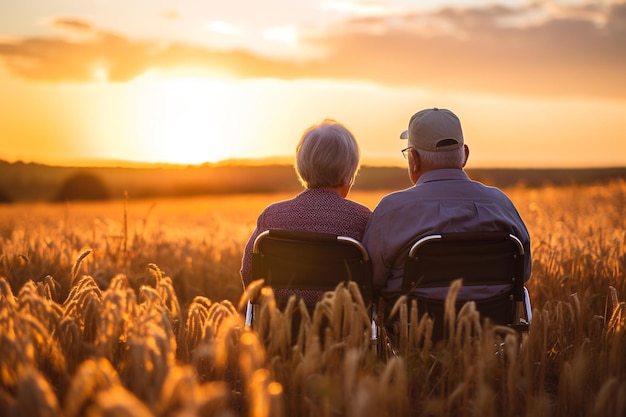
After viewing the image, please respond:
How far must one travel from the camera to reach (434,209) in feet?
12.2

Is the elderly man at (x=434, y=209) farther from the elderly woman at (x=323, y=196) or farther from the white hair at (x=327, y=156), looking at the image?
the white hair at (x=327, y=156)

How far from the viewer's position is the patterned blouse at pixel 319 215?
3.84 m

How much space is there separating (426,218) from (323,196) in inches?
24.2

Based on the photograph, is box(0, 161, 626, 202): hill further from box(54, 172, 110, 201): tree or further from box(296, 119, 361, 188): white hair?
box(296, 119, 361, 188): white hair

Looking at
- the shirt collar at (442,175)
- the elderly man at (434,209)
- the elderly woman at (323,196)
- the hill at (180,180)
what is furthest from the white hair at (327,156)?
the hill at (180,180)

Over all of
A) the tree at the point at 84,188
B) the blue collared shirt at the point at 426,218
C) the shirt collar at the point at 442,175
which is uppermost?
the shirt collar at the point at 442,175

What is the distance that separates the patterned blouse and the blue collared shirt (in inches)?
4.4

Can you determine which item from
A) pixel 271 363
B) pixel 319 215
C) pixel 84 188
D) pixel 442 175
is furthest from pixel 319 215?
pixel 84 188

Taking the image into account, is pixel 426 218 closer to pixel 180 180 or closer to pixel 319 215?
pixel 319 215

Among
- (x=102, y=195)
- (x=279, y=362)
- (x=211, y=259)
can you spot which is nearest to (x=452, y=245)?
(x=279, y=362)

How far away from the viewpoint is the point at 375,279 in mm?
3797

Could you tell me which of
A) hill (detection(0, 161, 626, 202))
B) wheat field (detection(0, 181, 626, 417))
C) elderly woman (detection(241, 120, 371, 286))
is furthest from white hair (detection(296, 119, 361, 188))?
hill (detection(0, 161, 626, 202))

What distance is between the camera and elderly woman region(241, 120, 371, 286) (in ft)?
12.6

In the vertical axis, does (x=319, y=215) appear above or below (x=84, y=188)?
above
